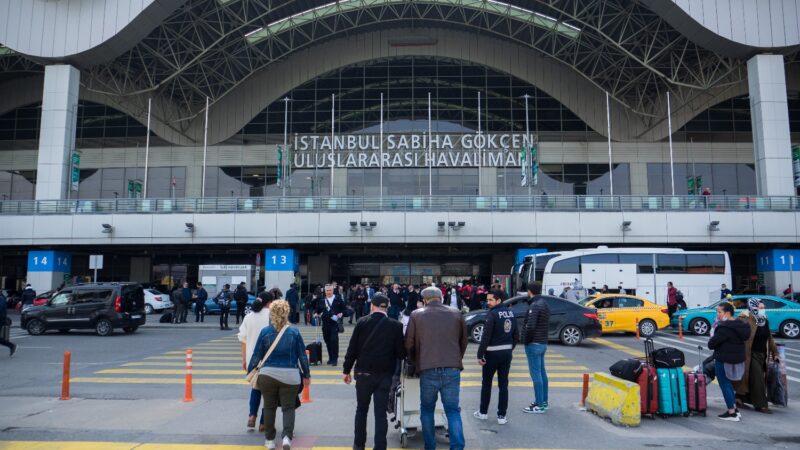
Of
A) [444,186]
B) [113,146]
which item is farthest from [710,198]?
[113,146]

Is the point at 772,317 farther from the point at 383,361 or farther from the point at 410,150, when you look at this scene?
the point at 410,150

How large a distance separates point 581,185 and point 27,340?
122 feet

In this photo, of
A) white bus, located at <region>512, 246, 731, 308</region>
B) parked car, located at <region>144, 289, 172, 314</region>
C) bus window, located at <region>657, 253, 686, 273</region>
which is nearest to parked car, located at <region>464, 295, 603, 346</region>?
white bus, located at <region>512, 246, 731, 308</region>

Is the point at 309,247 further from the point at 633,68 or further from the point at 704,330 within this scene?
the point at 633,68

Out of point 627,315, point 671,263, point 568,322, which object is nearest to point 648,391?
point 568,322

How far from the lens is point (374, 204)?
33781mm

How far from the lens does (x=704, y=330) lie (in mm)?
21172

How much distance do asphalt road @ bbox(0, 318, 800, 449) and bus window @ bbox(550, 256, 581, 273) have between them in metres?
12.0

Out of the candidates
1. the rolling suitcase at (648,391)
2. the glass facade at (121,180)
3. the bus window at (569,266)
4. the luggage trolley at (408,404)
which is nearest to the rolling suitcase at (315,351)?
the luggage trolley at (408,404)

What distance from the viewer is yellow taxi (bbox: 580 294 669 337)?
66.4 feet

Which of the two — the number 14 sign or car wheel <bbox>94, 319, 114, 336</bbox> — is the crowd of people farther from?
the number 14 sign

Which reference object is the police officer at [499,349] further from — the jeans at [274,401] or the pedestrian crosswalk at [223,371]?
the pedestrian crosswalk at [223,371]

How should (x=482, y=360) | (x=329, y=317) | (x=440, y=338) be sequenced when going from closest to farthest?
(x=440, y=338), (x=482, y=360), (x=329, y=317)

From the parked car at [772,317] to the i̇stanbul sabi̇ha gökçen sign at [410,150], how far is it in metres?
23.6
